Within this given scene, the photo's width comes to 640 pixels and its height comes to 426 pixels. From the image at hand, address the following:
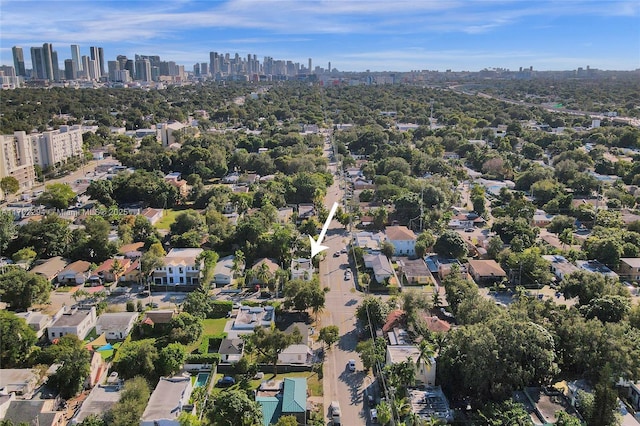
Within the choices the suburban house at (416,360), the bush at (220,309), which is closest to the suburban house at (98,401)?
the bush at (220,309)

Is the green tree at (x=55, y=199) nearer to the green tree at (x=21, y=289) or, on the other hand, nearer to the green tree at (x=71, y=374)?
the green tree at (x=21, y=289)

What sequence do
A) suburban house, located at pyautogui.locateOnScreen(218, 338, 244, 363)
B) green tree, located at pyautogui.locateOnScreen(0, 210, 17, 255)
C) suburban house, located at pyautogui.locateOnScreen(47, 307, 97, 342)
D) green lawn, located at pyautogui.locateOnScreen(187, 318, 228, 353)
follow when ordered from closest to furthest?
suburban house, located at pyautogui.locateOnScreen(218, 338, 244, 363) → green lawn, located at pyautogui.locateOnScreen(187, 318, 228, 353) → suburban house, located at pyautogui.locateOnScreen(47, 307, 97, 342) → green tree, located at pyautogui.locateOnScreen(0, 210, 17, 255)

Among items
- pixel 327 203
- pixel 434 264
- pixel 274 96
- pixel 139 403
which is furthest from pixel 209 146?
pixel 274 96

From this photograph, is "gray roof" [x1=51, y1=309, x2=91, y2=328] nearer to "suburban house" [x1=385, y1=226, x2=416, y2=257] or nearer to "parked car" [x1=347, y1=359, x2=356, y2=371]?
"parked car" [x1=347, y1=359, x2=356, y2=371]

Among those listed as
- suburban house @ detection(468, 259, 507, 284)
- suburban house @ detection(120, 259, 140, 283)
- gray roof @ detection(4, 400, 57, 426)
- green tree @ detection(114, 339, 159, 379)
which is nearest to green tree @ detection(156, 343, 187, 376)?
green tree @ detection(114, 339, 159, 379)

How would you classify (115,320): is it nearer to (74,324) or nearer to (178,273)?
(74,324)

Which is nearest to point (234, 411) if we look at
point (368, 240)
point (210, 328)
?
point (210, 328)
